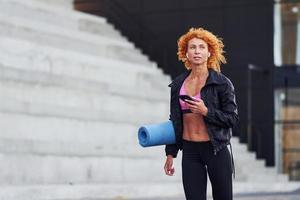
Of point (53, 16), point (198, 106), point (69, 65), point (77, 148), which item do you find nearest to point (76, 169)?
point (77, 148)

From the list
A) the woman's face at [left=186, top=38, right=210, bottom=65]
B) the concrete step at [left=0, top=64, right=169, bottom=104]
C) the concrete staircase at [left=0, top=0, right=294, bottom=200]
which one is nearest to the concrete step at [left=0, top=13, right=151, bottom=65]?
the concrete staircase at [left=0, top=0, right=294, bottom=200]

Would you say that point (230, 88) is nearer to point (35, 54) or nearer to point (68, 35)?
point (35, 54)

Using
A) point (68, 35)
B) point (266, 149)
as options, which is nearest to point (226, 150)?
point (68, 35)

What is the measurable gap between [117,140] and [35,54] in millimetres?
2747

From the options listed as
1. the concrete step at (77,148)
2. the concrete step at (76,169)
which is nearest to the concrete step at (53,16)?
the concrete step at (77,148)

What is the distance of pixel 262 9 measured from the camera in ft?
74.4

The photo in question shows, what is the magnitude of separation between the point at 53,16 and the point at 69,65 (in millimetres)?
4071

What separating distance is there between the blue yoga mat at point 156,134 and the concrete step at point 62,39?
38.2 ft

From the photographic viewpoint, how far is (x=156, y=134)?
4754 millimetres

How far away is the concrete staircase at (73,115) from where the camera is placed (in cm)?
1151

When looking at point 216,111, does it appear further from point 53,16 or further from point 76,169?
point 53,16

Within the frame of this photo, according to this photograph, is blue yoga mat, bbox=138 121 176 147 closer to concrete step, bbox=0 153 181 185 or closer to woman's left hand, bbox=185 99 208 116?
woman's left hand, bbox=185 99 208 116

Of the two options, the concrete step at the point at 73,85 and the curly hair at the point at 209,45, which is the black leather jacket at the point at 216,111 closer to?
the curly hair at the point at 209,45

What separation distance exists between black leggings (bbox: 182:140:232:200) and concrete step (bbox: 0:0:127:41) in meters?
13.7
